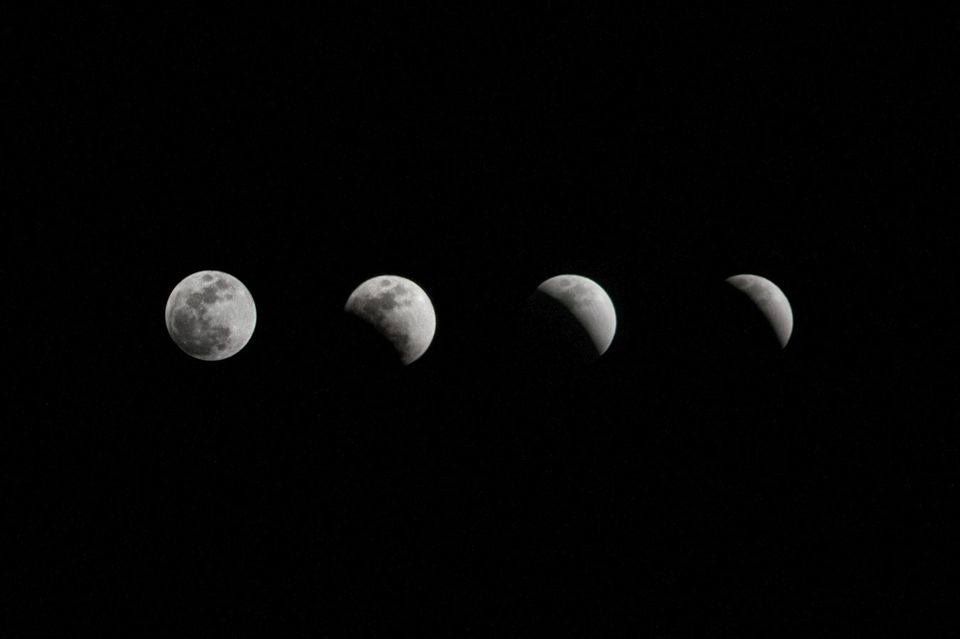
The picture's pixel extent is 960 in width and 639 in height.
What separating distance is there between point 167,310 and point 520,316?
3931 mm

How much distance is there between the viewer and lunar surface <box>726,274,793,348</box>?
848cm

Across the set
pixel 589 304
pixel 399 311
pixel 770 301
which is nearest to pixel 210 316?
pixel 399 311

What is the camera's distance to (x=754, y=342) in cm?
847

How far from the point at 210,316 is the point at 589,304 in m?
4.09

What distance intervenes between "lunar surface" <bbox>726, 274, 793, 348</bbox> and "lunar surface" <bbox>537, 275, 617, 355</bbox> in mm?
1673

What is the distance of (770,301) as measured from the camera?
335 inches

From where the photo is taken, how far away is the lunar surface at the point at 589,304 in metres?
7.94

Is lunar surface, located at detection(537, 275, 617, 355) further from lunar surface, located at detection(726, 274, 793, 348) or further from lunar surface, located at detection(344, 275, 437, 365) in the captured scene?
lunar surface, located at detection(726, 274, 793, 348)

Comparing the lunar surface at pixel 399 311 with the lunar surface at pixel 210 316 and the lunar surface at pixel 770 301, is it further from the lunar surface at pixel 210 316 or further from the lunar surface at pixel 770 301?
the lunar surface at pixel 770 301

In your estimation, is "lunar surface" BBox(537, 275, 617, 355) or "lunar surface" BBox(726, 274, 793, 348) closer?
"lunar surface" BBox(537, 275, 617, 355)

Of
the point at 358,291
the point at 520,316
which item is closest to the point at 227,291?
the point at 358,291

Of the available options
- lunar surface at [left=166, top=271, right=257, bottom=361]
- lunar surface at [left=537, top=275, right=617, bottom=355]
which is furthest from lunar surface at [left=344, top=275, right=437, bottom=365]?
lunar surface at [left=537, top=275, right=617, bottom=355]

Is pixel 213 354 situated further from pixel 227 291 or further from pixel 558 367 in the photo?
pixel 558 367

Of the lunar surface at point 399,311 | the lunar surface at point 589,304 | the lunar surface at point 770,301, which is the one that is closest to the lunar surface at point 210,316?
the lunar surface at point 399,311
